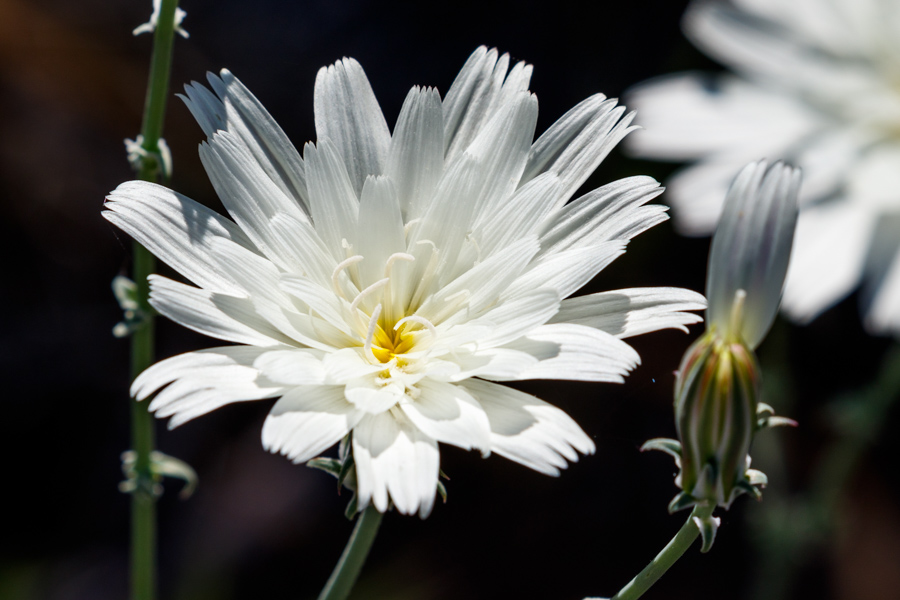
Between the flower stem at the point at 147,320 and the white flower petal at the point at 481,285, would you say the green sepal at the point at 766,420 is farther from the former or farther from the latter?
the flower stem at the point at 147,320

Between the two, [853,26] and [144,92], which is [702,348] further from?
[144,92]

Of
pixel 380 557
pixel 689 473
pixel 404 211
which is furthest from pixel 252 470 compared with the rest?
pixel 689 473

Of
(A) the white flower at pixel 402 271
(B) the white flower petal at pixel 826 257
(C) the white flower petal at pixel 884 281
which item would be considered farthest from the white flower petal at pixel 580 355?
(C) the white flower petal at pixel 884 281

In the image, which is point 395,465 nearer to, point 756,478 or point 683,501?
point 683,501

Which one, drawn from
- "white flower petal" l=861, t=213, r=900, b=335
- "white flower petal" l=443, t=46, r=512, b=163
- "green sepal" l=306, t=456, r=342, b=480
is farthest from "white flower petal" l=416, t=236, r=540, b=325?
"white flower petal" l=861, t=213, r=900, b=335

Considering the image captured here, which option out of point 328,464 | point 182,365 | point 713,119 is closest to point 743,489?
point 328,464

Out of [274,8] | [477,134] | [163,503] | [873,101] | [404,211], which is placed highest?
[274,8]
